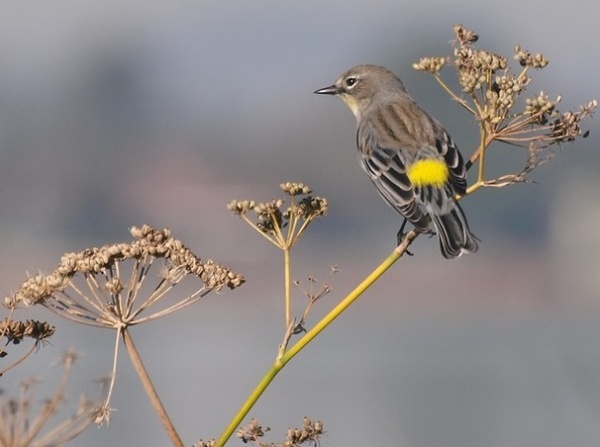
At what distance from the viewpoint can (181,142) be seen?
10962cm

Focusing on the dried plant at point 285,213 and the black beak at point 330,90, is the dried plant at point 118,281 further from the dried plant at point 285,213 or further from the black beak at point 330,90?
the black beak at point 330,90

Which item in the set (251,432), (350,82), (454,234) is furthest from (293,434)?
(350,82)

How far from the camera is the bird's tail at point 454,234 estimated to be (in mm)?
5551

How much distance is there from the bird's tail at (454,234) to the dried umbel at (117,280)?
1.35 metres

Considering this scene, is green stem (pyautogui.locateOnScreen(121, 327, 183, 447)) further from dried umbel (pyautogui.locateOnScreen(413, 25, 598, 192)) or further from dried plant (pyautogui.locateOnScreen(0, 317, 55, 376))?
dried umbel (pyautogui.locateOnScreen(413, 25, 598, 192))

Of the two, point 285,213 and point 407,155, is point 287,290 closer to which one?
point 285,213

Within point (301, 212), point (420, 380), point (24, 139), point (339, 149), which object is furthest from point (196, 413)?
point (24, 139)

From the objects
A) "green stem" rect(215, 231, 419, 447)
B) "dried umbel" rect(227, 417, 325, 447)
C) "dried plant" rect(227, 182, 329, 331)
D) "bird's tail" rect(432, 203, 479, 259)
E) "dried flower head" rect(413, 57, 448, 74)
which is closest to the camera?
"green stem" rect(215, 231, 419, 447)

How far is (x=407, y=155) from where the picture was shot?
650cm

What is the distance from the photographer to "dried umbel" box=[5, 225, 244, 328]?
418 centimetres

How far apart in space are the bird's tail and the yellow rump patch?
0.24 meters

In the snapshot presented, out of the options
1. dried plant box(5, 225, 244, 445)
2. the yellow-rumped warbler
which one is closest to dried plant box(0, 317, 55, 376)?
dried plant box(5, 225, 244, 445)

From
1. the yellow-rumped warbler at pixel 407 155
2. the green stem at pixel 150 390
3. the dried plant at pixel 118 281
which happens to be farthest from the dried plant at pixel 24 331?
the yellow-rumped warbler at pixel 407 155

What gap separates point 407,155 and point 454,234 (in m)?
0.87
